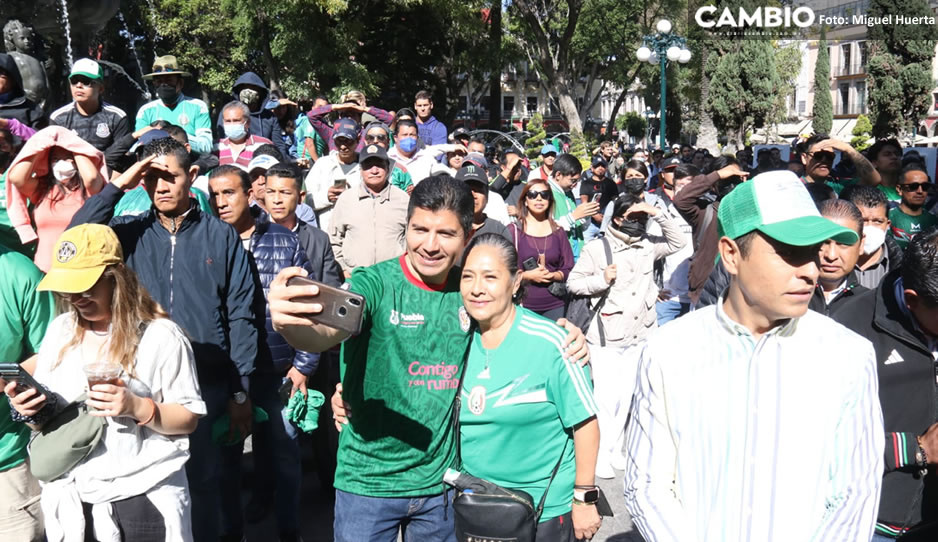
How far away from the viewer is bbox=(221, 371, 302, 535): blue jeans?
438 cm

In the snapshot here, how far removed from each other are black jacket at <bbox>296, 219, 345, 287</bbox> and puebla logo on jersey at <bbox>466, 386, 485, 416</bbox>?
7.50 ft

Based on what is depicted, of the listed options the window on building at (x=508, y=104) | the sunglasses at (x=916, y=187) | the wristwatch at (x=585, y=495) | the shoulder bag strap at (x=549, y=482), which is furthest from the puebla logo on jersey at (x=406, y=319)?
the window on building at (x=508, y=104)

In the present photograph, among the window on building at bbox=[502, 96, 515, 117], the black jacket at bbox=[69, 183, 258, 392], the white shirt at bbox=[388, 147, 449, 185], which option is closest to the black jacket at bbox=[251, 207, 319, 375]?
the black jacket at bbox=[69, 183, 258, 392]

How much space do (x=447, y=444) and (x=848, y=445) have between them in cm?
149

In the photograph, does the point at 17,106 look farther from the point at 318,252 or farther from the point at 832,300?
the point at 832,300

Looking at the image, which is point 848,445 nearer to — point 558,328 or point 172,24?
point 558,328

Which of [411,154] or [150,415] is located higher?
[411,154]

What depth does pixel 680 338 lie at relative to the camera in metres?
2.29

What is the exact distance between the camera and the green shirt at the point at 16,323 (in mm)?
3350

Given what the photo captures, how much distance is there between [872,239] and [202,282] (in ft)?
12.3

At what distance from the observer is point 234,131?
24.1 ft

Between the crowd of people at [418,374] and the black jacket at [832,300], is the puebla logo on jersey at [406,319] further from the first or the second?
the black jacket at [832,300]

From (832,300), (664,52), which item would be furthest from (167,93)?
(664,52)

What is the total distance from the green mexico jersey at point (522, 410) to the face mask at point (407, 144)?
19.1 feet
